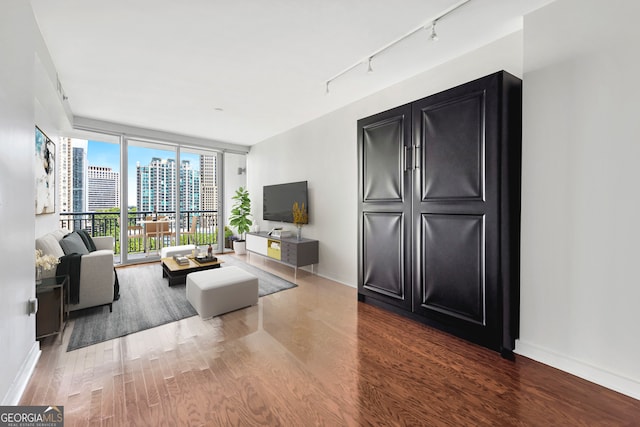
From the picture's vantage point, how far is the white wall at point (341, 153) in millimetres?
2562

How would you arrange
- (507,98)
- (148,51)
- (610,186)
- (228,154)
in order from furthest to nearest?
1. (228,154)
2. (148,51)
3. (507,98)
4. (610,186)

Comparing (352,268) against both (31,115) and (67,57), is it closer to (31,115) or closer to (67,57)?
(31,115)

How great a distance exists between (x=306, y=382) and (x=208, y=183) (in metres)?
5.56

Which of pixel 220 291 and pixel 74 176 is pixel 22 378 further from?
pixel 74 176

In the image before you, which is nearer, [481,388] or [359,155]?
[481,388]

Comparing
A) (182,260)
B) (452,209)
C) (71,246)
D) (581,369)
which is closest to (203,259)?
(182,260)

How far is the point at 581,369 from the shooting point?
180 cm

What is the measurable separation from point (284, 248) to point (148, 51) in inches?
119

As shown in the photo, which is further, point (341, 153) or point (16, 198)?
point (341, 153)

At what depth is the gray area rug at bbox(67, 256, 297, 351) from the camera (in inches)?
94.8

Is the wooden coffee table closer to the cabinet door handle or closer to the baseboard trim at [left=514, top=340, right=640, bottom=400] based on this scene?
the cabinet door handle

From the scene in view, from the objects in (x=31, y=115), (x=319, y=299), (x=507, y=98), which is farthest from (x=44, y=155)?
(x=507, y=98)

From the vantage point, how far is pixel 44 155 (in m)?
3.16

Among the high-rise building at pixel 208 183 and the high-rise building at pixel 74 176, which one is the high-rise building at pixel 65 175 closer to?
the high-rise building at pixel 74 176
